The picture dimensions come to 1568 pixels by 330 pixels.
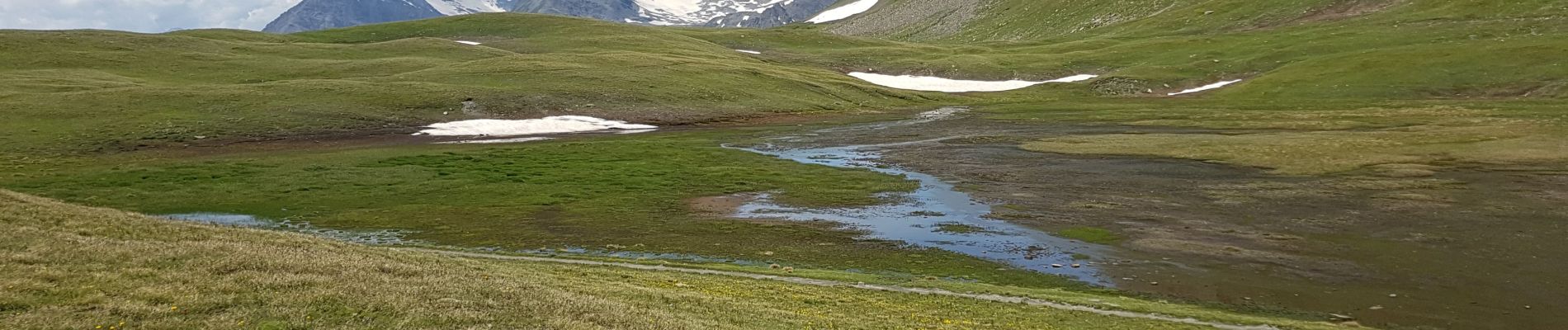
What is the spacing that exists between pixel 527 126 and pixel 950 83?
65.1 metres

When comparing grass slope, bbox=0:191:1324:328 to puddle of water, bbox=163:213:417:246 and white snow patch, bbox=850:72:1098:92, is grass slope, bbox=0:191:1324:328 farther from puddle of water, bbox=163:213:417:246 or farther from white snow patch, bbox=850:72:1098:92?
white snow patch, bbox=850:72:1098:92

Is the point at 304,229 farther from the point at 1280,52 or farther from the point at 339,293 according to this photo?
the point at 1280,52

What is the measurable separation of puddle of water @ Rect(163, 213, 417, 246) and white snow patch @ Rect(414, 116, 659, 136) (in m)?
34.0

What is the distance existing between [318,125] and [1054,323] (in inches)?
2597

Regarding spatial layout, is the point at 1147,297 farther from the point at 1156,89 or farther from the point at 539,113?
the point at 1156,89

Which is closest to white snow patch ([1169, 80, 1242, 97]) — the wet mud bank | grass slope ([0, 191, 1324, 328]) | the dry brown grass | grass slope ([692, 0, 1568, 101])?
grass slope ([692, 0, 1568, 101])

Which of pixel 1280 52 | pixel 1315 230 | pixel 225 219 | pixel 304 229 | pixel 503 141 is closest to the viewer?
pixel 1315 230

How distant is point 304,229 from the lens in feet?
130

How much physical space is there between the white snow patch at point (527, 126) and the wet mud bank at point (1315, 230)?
3392 centimetres

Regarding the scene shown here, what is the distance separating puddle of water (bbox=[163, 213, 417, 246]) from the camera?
121 feet

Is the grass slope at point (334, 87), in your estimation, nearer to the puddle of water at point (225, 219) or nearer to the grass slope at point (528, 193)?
the grass slope at point (528, 193)

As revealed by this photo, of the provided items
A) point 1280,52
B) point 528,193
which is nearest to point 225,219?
point 528,193

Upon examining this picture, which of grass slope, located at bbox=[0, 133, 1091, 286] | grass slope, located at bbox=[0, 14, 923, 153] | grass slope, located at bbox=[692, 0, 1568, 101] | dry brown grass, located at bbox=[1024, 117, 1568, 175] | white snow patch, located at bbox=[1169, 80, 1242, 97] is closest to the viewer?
grass slope, located at bbox=[0, 133, 1091, 286]

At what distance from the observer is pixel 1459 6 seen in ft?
472
